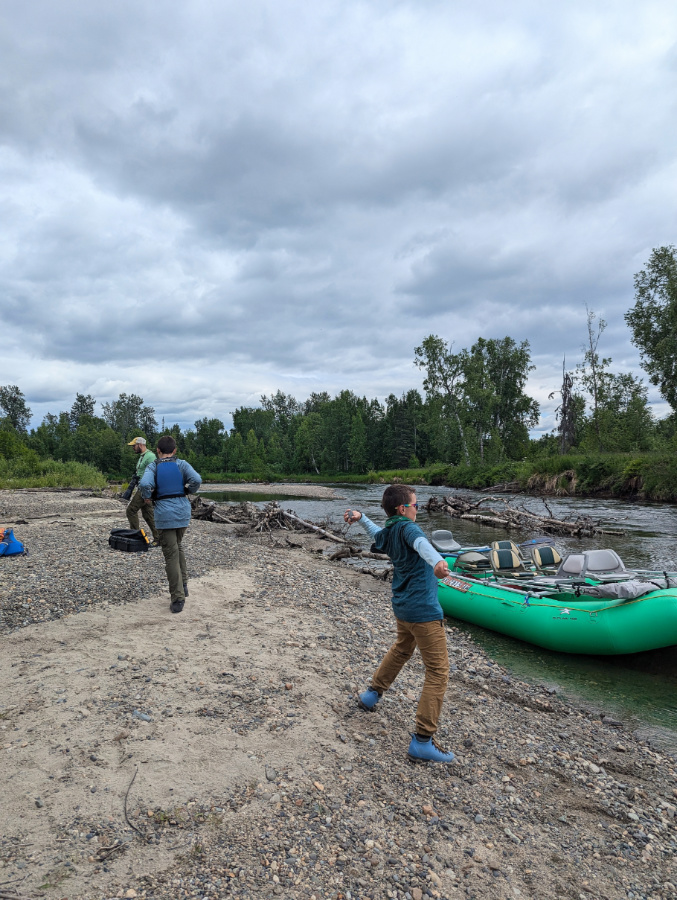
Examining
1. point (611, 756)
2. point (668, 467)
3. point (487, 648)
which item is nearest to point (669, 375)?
point (668, 467)

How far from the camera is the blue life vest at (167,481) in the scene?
7.18 meters

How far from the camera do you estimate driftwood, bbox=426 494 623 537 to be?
20.1 meters

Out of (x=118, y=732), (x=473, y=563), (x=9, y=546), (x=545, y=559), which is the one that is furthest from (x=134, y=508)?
(x=545, y=559)

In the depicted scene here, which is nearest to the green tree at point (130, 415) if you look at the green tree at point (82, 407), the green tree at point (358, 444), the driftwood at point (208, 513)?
the green tree at point (82, 407)

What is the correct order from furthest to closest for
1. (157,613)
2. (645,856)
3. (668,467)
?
(668,467) → (157,613) → (645,856)

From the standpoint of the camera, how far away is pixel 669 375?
3319 cm

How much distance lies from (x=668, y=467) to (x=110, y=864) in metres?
31.6

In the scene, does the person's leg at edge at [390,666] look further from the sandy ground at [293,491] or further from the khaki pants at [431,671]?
the sandy ground at [293,491]

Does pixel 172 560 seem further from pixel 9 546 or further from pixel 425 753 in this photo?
pixel 9 546

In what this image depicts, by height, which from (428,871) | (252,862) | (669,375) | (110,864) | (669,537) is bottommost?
(669,537)

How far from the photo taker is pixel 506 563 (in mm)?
10852

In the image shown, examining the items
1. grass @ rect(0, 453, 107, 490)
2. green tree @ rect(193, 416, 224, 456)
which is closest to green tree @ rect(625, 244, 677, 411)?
grass @ rect(0, 453, 107, 490)

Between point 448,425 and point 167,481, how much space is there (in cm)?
5014

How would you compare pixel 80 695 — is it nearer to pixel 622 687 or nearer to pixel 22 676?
pixel 22 676
